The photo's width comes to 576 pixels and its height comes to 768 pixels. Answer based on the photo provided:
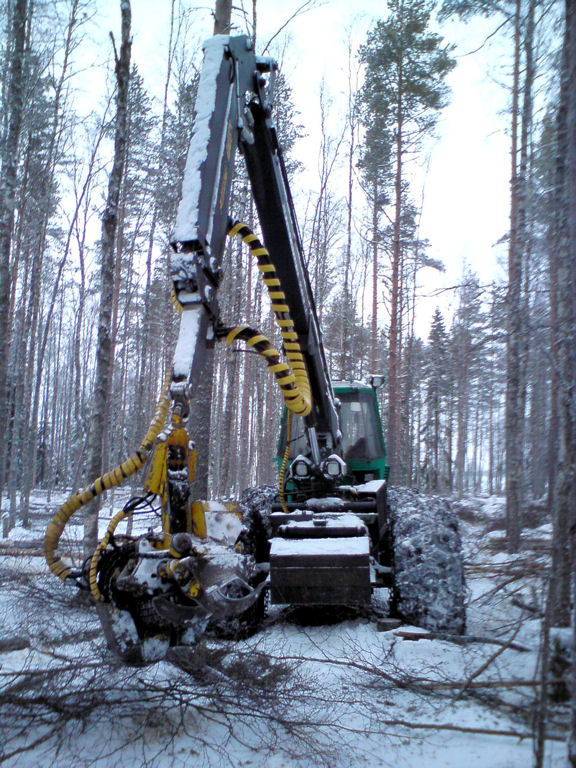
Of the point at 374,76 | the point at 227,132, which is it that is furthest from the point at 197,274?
the point at 374,76

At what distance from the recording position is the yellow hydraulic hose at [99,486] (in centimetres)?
309

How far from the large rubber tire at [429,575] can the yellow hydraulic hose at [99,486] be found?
2937 millimetres

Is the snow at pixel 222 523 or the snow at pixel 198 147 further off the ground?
the snow at pixel 198 147

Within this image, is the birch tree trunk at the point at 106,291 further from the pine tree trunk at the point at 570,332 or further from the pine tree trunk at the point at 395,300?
the pine tree trunk at the point at 395,300

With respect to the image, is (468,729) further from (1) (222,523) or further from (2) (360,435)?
(2) (360,435)

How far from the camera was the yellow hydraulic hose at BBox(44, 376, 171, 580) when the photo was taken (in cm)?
309

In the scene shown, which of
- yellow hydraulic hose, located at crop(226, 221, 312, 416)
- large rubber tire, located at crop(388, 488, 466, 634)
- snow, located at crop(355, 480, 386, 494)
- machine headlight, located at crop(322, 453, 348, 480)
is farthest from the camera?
snow, located at crop(355, 480, 386, 494)

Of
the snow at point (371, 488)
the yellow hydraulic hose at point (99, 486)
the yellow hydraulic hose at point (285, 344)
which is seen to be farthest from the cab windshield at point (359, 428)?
the yellow hydraulic hose at point (99, 486)

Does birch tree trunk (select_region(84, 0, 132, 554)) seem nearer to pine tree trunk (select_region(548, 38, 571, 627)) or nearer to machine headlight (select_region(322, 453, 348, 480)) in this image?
machine headlight (select_region(322, 453, 348, 480))

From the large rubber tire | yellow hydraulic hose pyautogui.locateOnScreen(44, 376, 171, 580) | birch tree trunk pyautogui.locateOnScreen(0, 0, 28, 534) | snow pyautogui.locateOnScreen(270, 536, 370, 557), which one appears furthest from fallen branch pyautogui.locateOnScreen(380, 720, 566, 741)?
birch tree trunk pyautogui.locateOnScreen(0, 0, 28, 534)

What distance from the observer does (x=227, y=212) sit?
3.87 m

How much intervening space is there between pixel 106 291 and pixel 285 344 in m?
4.52

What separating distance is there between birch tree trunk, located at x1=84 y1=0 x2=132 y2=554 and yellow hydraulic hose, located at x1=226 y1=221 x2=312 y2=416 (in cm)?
419

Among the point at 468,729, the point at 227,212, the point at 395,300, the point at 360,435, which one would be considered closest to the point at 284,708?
the point at 468,729
